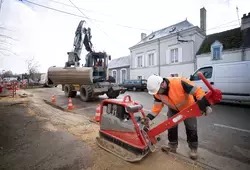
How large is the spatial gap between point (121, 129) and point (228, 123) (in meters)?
4.06

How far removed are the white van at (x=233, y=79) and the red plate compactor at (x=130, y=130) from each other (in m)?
6.74

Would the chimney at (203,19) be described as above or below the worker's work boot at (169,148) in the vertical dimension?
above

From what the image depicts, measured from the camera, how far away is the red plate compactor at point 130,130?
89.1 inches

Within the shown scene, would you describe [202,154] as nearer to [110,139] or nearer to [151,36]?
[110,139]

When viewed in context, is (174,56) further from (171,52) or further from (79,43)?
(79,43)

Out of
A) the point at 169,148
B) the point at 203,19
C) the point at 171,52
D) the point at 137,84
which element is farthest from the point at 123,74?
the point at 169,148

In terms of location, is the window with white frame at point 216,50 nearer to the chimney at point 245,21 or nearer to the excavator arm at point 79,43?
the chimney at point 245,21

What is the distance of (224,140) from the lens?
3.44 m

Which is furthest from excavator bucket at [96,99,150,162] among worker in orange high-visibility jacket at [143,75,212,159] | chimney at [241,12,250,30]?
chimney at [241,12,250,30]

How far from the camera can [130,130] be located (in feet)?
8.43

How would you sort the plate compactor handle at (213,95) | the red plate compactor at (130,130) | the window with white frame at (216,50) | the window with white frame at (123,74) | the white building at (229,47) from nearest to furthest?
the plate compactor handle at (213,95) < the red plate compactor at (130,130) < the white building at (229,47) < the window with white frame at (216,50) < the window with white frame at (123,74)

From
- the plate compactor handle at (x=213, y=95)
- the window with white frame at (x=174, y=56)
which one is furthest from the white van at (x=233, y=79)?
the window with white frame at (x=174, y=56)

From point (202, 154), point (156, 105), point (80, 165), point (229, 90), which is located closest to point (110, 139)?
point (80, 165)

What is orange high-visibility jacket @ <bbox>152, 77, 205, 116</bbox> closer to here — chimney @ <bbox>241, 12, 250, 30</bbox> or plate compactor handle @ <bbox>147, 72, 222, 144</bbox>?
plate compactor handle @ <bbox>147, 72, 222, 144</bbox>
